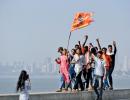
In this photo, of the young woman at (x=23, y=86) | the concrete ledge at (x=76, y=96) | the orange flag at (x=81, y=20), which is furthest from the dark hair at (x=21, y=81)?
the orange flag at (x=81, y=20)

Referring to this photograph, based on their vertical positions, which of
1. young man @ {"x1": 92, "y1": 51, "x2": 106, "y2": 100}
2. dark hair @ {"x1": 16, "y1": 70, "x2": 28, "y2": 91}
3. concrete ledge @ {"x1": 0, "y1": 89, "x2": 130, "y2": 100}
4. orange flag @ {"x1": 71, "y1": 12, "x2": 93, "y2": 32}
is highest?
orange flag @ {"x1": 71, "y1": 12, "x2": 93, "y2": 32}

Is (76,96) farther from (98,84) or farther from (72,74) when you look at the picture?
(72,74)

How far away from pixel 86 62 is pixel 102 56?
741 mm

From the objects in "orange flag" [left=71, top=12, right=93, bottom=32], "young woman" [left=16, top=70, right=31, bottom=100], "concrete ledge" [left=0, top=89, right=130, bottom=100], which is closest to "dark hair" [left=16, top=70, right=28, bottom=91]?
"young woman" [left=16, top=70, right=31, bottom=100]

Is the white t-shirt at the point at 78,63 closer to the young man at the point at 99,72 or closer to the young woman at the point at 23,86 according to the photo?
the young man at the point at 99,72

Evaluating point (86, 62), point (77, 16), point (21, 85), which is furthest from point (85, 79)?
point (21, 85)

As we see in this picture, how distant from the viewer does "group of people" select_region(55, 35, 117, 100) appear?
2222 centimetres

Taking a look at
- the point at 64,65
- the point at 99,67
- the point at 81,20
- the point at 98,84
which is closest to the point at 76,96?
the point at 98,84

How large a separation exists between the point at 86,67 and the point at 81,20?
297 cm

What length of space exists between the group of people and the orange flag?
181 cm

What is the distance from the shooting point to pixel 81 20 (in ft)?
84.5

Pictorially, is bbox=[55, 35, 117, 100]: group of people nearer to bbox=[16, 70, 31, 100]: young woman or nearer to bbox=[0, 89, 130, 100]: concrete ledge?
bbox=[0, 89, 130, 100]: concrete ledge

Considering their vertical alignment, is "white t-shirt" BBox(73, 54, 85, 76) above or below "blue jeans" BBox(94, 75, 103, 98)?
above

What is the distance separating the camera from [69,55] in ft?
77.0
